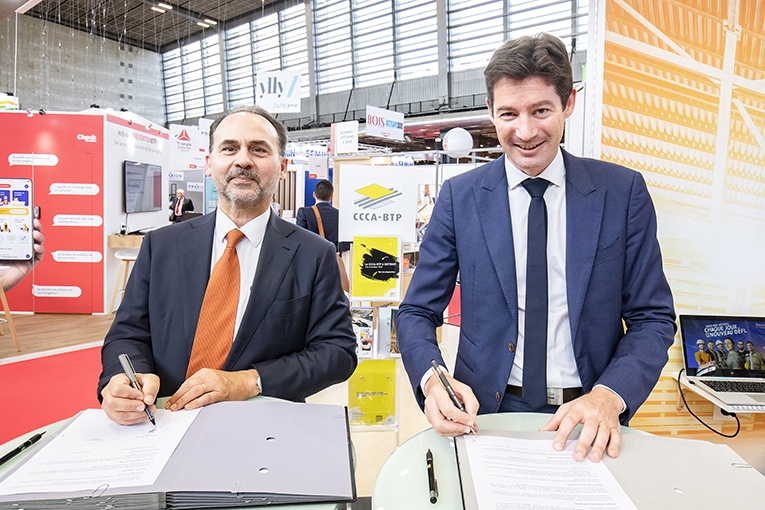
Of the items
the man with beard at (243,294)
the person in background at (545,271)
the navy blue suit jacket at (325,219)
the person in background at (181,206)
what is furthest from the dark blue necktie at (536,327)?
the person in background at (181,206)

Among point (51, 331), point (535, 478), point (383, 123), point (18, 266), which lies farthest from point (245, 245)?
point (383, 123)

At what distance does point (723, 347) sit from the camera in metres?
2.35

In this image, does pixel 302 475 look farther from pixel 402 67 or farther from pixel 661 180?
pixel 402 67

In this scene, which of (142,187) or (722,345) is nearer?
(722,345)

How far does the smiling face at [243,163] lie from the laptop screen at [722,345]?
1970mm

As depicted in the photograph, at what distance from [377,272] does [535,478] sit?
2057 millimetres

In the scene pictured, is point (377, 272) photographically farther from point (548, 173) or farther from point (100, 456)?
point (100, 456)

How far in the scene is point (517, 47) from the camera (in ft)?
4.00

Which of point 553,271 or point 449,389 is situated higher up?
point 553,271

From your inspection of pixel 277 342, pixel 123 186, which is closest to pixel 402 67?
pixel 123 186

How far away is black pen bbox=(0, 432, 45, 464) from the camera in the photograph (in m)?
0.95

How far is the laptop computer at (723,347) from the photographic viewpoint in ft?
7.70

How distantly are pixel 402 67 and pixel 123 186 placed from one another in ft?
41.7

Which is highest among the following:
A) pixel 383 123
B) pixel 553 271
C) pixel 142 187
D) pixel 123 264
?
pixel 383 123
